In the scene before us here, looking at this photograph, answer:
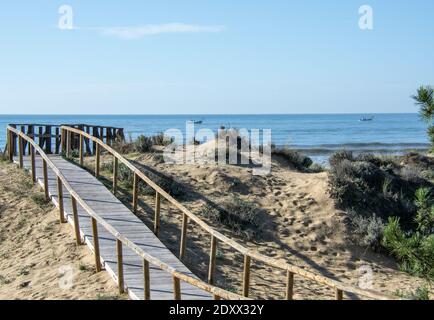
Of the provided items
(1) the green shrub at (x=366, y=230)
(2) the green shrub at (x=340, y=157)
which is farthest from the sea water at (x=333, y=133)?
(1) the green shrub at (x=366, y=230)

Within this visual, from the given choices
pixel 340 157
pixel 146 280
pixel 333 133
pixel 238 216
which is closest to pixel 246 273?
pixel 146 280

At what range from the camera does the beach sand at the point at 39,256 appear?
9.45m

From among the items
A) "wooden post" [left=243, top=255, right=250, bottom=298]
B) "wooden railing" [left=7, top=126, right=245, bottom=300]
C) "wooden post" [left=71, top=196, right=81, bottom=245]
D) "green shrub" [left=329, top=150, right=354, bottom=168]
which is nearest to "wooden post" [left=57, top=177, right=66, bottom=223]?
"wooden railing" [left=7, top=126, right=245, bottom=300]

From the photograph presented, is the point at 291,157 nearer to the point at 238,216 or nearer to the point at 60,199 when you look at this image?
the point at 238,216

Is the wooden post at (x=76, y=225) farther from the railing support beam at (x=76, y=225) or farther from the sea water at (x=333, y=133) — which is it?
the sea water at (x=333, y=133)

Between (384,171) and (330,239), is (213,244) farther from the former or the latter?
(384,171)

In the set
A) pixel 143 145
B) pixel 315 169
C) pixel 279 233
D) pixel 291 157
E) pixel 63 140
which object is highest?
pixel 63 140

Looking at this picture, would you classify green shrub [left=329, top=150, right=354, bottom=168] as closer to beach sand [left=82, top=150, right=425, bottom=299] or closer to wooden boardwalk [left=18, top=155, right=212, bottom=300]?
beach sand [left=82, top=150, right=425, bottom=299]

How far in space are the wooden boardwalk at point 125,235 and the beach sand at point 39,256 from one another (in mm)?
265

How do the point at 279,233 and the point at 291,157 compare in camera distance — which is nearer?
the point at 279,233

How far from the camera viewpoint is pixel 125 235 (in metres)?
11.4

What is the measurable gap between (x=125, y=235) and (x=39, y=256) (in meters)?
1.47
